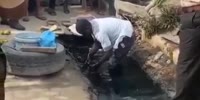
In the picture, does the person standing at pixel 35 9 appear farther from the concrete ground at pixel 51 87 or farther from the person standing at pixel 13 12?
the concrete ground at pixel 51 87

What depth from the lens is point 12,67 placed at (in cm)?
675

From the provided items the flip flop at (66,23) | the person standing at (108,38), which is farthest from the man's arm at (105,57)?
the flip flop at (66,23)

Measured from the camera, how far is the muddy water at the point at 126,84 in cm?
673

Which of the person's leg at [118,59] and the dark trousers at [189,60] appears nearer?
the dark trousers at [189,60]

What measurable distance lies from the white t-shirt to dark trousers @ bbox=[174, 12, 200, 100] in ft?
8.70

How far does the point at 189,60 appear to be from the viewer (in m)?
4.46

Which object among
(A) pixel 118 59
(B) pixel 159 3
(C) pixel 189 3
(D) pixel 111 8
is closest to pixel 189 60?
(C) pixel 189 3

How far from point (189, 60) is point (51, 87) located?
257 centimetres

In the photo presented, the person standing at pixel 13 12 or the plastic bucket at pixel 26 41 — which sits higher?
the plastic bucket at pixel 26 41

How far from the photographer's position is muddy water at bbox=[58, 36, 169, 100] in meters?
6.73

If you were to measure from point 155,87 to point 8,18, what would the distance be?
377 centimetres

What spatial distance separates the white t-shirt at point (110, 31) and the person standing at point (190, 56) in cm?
263

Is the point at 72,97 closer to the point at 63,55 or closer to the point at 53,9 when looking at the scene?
the point at 63,55

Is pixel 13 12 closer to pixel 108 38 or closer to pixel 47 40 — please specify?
pixel 47 40
